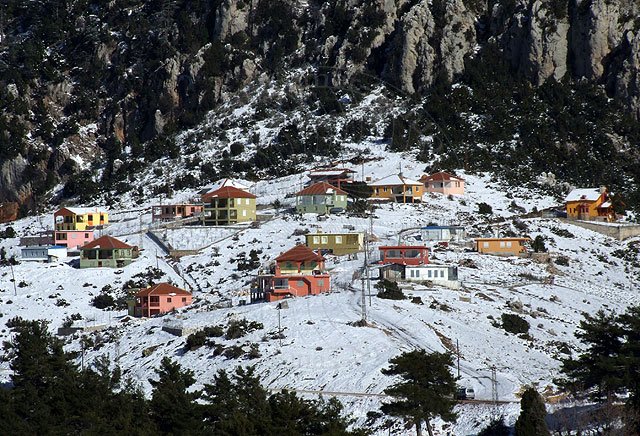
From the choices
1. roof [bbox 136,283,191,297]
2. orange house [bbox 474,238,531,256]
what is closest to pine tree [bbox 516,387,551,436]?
roof [bbox 136,283,191,297]

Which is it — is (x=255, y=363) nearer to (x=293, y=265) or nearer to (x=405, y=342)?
(x=405, y=342)

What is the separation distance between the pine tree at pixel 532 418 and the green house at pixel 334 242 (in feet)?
185

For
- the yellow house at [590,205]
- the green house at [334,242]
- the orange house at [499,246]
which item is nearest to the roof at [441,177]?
the yellow house at [590,205]

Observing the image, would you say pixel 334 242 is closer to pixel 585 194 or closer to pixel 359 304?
pixel 359 304

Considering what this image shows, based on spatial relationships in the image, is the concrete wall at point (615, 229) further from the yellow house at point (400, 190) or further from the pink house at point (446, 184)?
the yellow house at point (400, 190)

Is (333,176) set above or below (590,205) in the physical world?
above

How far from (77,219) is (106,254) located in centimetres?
1564

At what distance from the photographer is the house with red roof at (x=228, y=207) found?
127 m

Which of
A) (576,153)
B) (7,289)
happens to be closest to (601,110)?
(576,153)

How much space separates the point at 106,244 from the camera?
379 ft

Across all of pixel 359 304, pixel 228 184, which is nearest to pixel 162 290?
pixel 359 304

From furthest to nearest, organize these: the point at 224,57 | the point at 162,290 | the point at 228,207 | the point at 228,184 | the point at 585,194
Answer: the point at 224,57 < the point at 228,184 < the point at 585,194 < the point at 228,207 < the point at 162,290

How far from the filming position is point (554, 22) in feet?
525

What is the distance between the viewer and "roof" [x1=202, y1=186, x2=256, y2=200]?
417 ft
